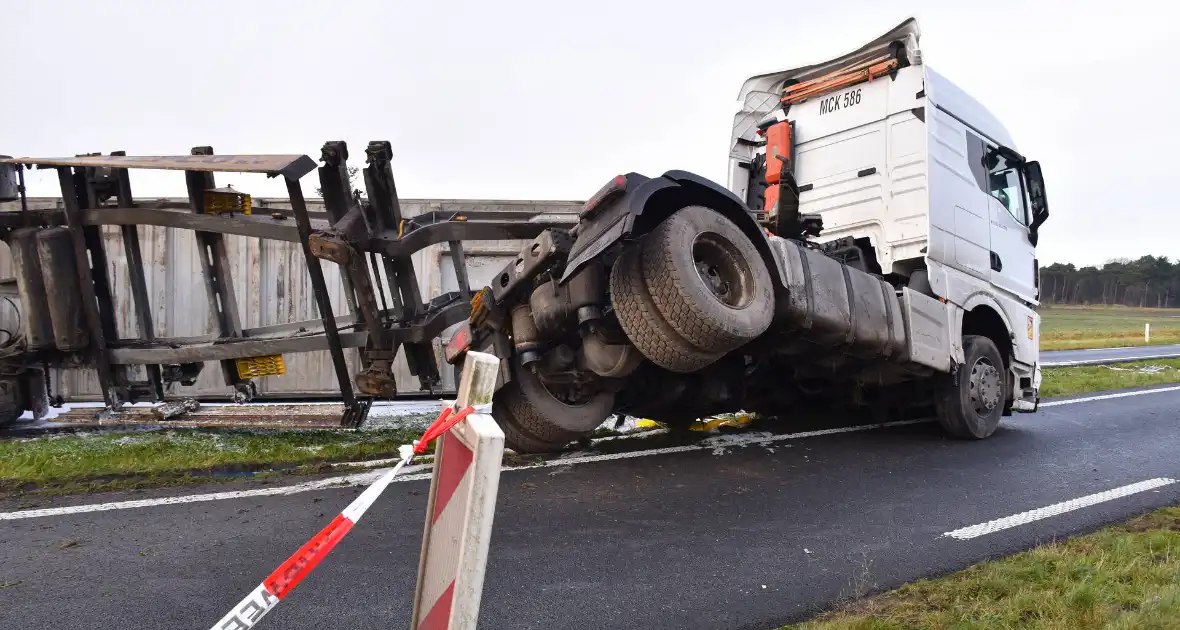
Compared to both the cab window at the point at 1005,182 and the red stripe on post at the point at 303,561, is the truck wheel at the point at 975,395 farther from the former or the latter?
the red stripe on post at the point at 303,561

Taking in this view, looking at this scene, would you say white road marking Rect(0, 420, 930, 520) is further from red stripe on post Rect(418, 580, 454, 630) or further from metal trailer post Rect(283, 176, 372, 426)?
red stripe on post Rect(418, 580, 454, 630)

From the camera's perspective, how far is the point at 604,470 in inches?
192

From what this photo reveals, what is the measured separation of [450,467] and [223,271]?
15.6 ft

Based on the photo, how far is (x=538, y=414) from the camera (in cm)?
471

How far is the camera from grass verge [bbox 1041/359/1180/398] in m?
10.2

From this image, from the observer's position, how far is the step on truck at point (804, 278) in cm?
386

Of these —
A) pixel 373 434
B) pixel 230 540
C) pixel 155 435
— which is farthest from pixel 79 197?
pixel 230 540

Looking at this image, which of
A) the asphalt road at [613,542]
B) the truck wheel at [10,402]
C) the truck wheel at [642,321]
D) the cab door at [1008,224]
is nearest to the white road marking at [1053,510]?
the asphalt road at [613,542]

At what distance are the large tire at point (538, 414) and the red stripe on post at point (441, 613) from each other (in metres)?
2.91

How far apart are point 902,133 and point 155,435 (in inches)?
257

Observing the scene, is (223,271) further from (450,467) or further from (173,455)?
(450,467)

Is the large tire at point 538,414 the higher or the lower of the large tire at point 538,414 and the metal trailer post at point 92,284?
the lower

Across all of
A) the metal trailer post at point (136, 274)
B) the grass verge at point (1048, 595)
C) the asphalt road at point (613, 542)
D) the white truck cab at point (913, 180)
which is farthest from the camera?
the white truck cab at point (913, 180)

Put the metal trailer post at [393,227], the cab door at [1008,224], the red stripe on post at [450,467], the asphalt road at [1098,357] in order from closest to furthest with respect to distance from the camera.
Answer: the red stripe on post at [450,467], the metal trailer post at [393,227], the cab door at [1008,224], the asphalt road at [1098,357]
